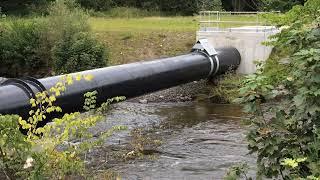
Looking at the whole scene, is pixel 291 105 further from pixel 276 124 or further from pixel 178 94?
pixel 178 94

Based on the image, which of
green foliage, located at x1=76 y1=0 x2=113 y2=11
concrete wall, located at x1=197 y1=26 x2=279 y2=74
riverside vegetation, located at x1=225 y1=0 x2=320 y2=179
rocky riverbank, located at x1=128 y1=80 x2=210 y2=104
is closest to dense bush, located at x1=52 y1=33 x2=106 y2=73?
rocky riverbank, located at x1=128 y1=80 x2=210 y2=104

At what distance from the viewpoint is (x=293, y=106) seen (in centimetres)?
595

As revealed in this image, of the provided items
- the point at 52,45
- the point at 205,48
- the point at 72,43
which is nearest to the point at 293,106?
the point at 205,48

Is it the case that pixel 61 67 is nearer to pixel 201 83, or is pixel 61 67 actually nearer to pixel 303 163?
pixel 201 83

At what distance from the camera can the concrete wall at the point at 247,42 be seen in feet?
80.8

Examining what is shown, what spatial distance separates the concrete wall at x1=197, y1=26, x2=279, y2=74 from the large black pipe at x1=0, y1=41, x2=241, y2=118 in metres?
0.51

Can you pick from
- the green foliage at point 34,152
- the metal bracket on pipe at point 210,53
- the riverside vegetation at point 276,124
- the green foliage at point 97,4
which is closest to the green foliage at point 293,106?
the riverside vegetation at point 276,124

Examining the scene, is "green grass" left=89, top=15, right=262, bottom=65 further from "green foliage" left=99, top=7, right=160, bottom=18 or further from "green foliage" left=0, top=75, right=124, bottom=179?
"green foliage" left=0, top=75, right=124, bottom=179

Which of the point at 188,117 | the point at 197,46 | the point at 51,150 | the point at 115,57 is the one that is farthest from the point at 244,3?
the point at 51,150

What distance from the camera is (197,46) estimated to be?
896 inches

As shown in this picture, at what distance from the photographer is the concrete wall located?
2464 centimetres

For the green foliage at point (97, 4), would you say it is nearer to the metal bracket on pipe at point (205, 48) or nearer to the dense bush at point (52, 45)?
the dense bush at point (52, 45)

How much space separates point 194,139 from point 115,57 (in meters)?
13.6

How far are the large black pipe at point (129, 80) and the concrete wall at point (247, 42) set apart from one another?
0.51 m
